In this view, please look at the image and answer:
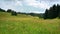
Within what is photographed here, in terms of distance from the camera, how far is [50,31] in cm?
2753

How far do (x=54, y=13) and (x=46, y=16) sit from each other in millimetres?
3450

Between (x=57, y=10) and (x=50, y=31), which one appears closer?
(x=50, y=31)

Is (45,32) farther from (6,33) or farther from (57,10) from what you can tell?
(57,10)

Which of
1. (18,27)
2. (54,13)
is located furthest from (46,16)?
(18,27)

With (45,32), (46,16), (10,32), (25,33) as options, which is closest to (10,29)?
(10,32)

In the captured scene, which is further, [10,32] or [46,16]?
[46,16]

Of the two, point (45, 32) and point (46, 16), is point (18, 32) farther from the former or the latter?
point (46, 16)

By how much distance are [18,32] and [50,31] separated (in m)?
5.30

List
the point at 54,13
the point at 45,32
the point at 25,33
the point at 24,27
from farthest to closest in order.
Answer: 1. the point at 54,13
2. the point at 24,27
3. the point at 45,32
4. the point at 25,33

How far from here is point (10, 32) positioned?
1041 inches

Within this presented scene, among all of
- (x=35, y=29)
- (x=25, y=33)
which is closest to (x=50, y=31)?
(x=35, y=29)

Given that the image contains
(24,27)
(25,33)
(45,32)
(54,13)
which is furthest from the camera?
(54,13)

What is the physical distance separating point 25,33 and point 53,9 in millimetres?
44384

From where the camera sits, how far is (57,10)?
68.0 metres
